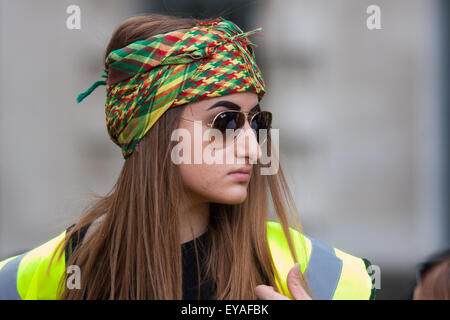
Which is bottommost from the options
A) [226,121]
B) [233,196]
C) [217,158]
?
[233,196]

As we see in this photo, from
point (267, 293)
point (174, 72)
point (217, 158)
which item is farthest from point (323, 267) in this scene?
point (174, 72)

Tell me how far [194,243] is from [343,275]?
524 mm

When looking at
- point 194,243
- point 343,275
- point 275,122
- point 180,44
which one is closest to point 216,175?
point 194,243

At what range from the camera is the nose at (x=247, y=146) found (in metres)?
1.71

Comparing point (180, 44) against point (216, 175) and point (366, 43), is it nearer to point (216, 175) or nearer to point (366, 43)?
point (216, 175)

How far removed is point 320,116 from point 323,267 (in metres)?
2.60

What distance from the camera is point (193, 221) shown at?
1.85 m

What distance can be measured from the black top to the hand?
6.7 inches

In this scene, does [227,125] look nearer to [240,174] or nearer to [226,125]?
[226,125]

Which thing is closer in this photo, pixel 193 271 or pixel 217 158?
pixel 217 158

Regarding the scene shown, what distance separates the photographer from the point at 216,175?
5.56ft

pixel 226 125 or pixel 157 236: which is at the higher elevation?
pixel 226 125

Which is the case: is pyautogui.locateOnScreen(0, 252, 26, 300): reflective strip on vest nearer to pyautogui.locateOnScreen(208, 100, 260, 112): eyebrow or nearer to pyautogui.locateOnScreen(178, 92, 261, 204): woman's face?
pyautogui.locateOnScreen(178, 92, 261, 204): woman's face

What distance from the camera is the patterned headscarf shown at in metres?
1.72
